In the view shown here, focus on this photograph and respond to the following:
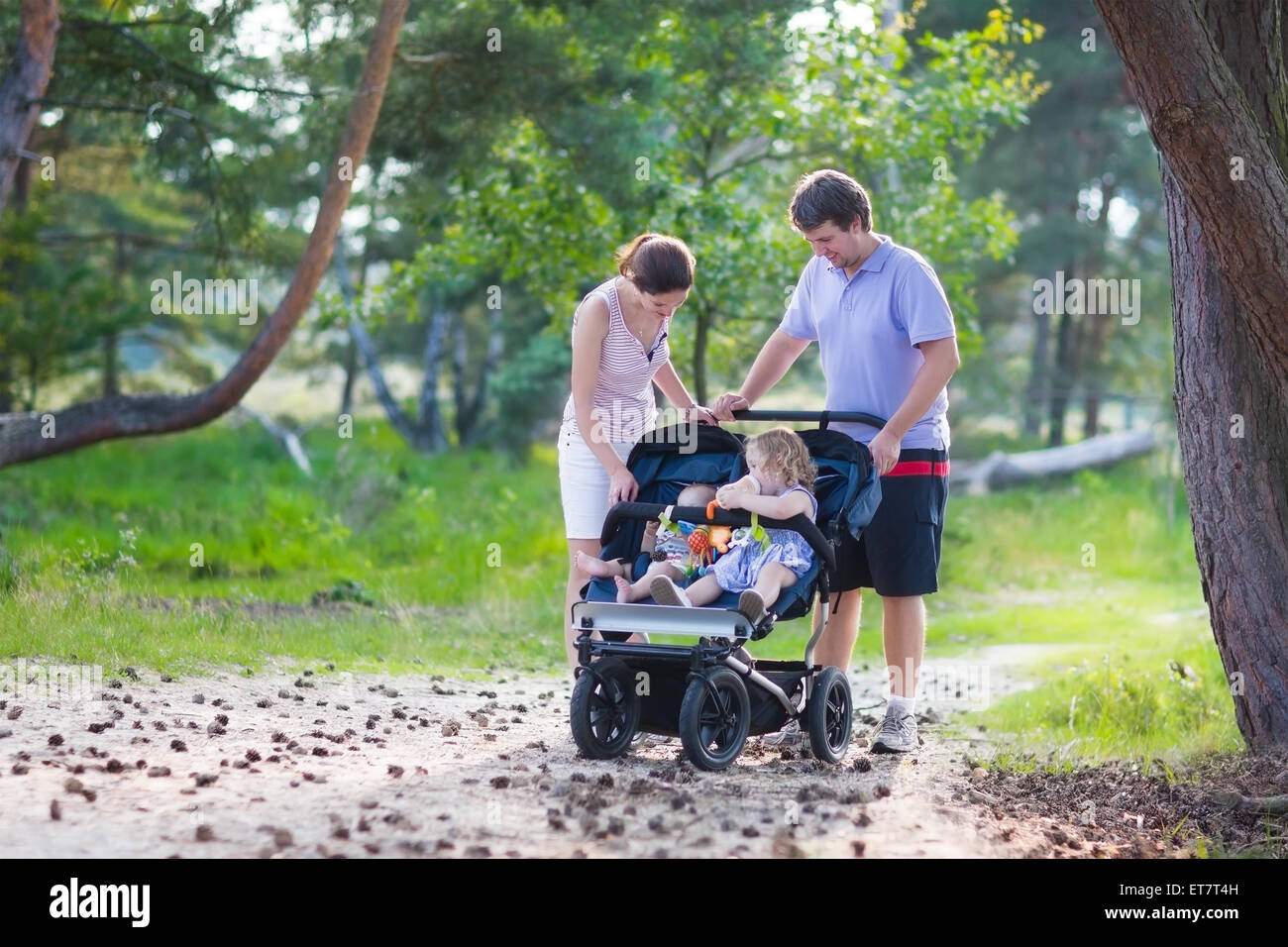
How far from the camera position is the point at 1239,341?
570cm

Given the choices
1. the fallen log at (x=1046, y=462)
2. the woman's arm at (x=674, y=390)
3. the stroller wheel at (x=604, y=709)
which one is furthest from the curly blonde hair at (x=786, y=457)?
the fallen log at (x=1046, y=462)

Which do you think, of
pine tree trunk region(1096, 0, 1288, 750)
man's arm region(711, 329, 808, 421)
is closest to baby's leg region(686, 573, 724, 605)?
man's arm region(711, 329, 808, 421)

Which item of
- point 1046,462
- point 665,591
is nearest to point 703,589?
point 665,591

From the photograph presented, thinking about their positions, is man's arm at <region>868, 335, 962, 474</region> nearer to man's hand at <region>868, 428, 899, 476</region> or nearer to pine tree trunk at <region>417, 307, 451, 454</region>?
man's hand at <region>868, 428, 899, 476</region>

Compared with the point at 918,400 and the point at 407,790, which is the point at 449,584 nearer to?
the point at 918,400

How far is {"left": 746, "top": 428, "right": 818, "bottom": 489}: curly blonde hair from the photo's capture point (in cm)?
532

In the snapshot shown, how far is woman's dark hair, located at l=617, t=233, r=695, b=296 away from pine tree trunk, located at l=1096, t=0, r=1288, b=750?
1795mm

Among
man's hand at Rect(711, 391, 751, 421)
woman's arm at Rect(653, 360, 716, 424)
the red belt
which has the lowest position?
the red belt
